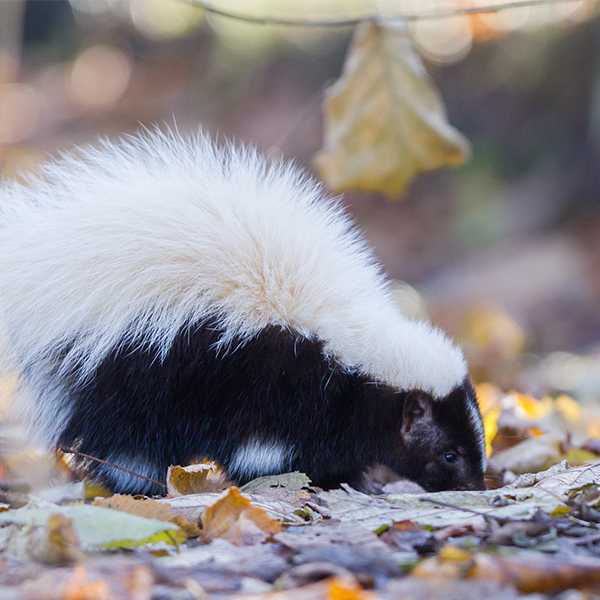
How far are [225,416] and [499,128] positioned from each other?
1262 cm

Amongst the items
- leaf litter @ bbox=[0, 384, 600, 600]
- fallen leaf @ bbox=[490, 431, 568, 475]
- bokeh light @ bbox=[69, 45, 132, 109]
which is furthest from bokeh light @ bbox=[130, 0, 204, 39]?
leaf litter @ bbox=[0, 384, 600, 600]

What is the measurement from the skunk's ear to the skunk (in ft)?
0.03

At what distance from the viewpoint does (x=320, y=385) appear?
4379 mm

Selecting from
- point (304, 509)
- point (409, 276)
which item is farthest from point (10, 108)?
point (304, 509)

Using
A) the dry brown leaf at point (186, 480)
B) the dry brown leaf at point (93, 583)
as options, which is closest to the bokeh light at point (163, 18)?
the dry brown leaf at point (186, 480)

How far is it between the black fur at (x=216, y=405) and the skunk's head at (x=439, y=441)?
0.30 m

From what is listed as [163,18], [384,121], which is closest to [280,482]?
[384,121]

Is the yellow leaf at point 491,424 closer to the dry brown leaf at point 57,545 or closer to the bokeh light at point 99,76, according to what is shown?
the dry brown leaf at point 57,545

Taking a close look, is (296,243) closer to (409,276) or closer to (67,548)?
(67,548)

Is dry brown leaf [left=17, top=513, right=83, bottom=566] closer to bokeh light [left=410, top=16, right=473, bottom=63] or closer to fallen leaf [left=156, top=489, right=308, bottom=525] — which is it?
fallen leaf [left=156, top=489, right=308, bottom=525]

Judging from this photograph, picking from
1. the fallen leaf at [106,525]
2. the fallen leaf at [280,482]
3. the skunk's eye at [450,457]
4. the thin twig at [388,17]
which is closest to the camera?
the fallen leaf at [106,525]

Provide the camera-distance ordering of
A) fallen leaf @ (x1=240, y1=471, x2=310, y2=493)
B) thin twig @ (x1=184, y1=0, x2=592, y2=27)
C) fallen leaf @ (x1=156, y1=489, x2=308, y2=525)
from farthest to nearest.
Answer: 1. thin twig @ (x1=184, y1=0, x2=592, y2=27)
2. fallen leaf @ (x1=240, y1=471, x2=310, y2=493)
3. fallen leaf @ (x1=156, y1=489, x2=308, y2=525)

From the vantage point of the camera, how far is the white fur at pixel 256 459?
432cm

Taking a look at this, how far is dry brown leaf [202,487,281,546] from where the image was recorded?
2984 millimetres
